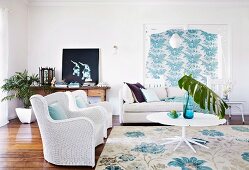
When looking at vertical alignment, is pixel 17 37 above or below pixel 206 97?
above

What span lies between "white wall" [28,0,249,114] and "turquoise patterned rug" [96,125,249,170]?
2.28 metres

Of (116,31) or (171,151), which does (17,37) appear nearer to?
(116,31)

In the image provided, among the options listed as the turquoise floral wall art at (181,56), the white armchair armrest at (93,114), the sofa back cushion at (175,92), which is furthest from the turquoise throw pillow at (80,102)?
the turquoise floral wall art at (181,56)

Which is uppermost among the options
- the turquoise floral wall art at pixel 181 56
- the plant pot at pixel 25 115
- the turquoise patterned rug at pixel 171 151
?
the turquoise floral wall art at pixel 181 56

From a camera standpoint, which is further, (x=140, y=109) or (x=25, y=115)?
(x=25, y=115)

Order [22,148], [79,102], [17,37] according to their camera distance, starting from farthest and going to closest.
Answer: [17,37] → [79,102] → [22,148]

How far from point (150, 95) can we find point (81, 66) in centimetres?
216

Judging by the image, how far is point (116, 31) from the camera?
618 centimetres

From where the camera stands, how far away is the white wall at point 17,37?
5.44 meters

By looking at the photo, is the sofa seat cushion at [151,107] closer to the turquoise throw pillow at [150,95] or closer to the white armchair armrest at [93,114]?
the turquoise throw pillow at [150,95]

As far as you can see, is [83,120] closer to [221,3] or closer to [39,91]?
[39,91]

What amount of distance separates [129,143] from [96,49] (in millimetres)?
3383

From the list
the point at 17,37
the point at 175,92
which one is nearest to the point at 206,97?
the point at 175,92

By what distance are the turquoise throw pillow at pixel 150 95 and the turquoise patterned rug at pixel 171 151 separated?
92cm
